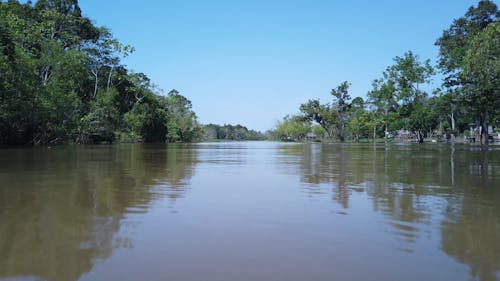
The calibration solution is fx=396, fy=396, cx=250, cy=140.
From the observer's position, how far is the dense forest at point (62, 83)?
2931 centimetres

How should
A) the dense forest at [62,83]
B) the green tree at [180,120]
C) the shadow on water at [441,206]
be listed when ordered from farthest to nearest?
the green tree at [180,120]
the dense forest at [62,83]
the shadow on water at [441,206]

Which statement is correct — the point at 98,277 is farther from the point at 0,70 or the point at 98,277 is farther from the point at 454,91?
the point at 454,91

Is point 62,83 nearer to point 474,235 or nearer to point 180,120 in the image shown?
point 474,235

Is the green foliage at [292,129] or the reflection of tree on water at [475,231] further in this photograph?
the green foliage at [292,129]

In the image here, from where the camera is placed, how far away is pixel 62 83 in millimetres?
39688

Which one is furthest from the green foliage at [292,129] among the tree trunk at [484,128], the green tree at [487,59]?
the green tree at [487,59]

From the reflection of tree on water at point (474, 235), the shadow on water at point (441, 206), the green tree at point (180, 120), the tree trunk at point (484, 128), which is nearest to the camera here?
the reflection of tree on water at point (474, 235)

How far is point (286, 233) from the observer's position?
460cm

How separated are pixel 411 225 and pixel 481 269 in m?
1.63

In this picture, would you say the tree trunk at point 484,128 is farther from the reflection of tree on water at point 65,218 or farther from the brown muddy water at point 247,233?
the reflection of tree on water at point 65,218

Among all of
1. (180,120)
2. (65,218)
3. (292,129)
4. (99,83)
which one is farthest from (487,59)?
(292,129)

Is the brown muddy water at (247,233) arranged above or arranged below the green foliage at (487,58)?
below

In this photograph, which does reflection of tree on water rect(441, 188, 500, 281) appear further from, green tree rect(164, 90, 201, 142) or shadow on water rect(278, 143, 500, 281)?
green tree rect(164, 90, 201, 142)


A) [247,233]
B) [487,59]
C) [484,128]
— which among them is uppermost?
[487,59]
